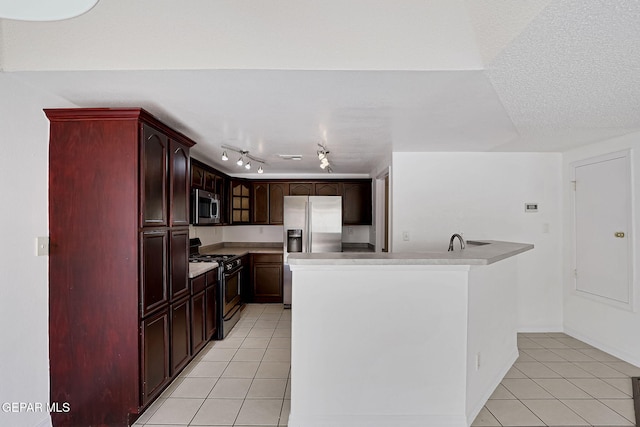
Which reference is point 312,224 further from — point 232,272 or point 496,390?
point 496,390

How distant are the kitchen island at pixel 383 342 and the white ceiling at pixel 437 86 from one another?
1.03m

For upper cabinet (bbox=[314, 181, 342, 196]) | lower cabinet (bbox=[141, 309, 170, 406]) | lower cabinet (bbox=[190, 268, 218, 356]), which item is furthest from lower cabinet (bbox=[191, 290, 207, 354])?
upper cabinet (bbox=[314, 181, 342, 196])

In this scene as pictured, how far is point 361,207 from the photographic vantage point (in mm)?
5684

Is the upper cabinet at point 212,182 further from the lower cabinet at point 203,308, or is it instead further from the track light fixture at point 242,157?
the lower cabinet at point 203,308


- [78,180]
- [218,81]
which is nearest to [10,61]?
[78,180]

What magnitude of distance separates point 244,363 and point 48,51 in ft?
8.91

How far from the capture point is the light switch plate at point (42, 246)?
6.62 feet

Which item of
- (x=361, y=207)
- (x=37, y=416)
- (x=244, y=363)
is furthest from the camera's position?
(x=361, y=207)

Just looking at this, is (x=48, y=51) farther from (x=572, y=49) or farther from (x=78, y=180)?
(x=572, y=49)

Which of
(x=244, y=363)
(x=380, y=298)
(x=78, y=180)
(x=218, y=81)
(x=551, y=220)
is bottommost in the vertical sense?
(x=244, y=363)

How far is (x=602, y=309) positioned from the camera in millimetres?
3420

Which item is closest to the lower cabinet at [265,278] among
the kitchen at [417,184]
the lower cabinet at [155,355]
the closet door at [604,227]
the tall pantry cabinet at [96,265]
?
the kitchen at [417,184]

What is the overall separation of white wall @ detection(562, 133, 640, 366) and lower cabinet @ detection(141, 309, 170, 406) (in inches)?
161

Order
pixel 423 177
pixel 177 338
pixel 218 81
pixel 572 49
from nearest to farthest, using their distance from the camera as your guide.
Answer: pixel 572 49
pixel 218 81
pixel 177 338
pixel 423 177
